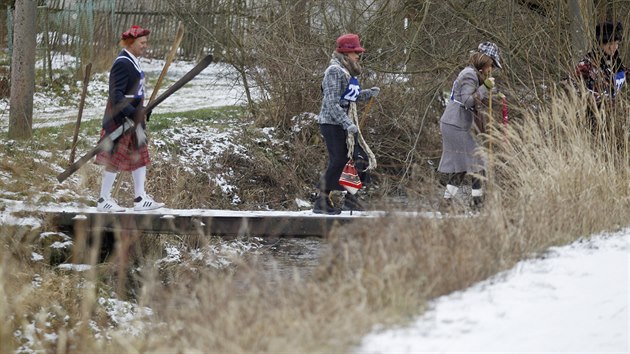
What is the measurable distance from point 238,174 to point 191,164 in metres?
1.00

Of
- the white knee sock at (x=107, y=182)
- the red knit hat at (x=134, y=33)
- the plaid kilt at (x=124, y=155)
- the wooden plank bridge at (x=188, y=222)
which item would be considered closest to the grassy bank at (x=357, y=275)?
the wooden plank bridge at (x=188, y=222)

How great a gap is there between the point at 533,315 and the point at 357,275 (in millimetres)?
991

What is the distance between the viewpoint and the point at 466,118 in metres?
8.85

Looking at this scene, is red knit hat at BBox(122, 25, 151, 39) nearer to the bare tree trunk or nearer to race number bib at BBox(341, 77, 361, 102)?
race number bib at BBox(341, 77, 361, 102)

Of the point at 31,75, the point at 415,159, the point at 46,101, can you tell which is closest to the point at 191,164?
the point at 31,75

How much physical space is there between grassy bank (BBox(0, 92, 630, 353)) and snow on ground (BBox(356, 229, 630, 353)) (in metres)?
0.11

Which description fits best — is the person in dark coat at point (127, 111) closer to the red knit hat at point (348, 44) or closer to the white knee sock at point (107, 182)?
the white knee sock at point (107, 182)

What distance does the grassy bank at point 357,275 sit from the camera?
15.7ft

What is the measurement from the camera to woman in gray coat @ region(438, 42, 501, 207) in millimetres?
8672

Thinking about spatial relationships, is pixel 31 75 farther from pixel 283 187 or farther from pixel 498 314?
pixel 498 314

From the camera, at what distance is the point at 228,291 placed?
16.4ft

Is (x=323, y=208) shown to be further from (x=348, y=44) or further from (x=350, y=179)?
(x=348, y=44)

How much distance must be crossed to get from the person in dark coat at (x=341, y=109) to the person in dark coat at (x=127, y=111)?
1554 millimetres

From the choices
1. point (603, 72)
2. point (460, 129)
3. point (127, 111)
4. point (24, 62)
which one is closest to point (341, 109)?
point (460, 129)
